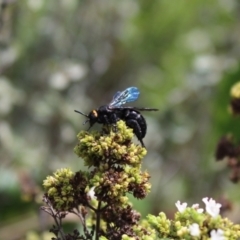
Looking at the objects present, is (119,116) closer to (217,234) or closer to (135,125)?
(135,125)

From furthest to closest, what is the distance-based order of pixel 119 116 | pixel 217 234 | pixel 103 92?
pixel 103 92 < pixel 119 116 < pixel 217 234

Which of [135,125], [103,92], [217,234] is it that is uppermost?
[103,92]

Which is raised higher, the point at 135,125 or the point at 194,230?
the point at 135,125

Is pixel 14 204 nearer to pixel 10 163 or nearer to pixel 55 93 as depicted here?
pixel 10 163

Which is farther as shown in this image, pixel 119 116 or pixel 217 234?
pixel 119 116

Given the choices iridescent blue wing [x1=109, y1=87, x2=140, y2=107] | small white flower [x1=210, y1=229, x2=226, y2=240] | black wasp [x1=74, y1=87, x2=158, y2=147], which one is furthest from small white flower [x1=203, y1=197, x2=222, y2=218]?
iridescent blue wing [x1=109, y1=87, x2=140, y2=107]

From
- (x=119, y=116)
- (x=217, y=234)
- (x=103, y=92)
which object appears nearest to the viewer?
(x=217, y=234)

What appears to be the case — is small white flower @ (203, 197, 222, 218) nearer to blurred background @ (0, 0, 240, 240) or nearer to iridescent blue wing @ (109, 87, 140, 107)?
iridescent blue wing @ (109, 87, 140, 107)

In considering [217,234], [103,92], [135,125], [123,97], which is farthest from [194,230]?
[103,92]

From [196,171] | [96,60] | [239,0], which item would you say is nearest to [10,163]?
[96,60]
